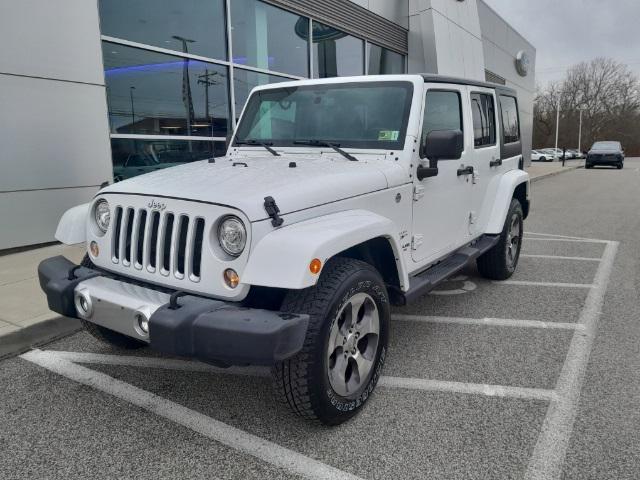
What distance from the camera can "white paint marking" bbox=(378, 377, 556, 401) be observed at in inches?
122

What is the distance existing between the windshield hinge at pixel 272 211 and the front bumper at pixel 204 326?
0.43 metres

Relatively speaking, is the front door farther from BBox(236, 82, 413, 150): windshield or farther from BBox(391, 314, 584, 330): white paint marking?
BBox(391, 314, 584, 330): white paint marking

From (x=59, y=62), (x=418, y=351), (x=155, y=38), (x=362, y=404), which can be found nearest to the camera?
(x=362, y=404)

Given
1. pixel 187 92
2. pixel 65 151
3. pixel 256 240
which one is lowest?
pixel 256 240

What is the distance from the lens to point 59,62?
6.64 meters

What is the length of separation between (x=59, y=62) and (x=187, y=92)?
2.73 m

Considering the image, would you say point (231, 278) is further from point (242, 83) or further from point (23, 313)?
point (242, 83)

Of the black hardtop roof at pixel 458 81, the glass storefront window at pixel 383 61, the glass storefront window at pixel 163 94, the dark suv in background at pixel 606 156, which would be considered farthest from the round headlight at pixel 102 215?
the dark suv in background at pixel 606 156

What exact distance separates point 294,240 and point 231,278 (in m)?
0.37

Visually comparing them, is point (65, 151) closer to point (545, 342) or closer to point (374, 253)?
point (374, 253)

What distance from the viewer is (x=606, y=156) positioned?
102 feet

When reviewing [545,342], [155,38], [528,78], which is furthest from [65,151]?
[528,78]

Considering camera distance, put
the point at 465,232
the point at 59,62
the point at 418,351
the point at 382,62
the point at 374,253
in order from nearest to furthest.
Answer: the point at 374,253
the point at 418,351
the point at 465,232
the point at 59,62
the point at 382,62

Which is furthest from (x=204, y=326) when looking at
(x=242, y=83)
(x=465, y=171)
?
(x=242, y=83)
